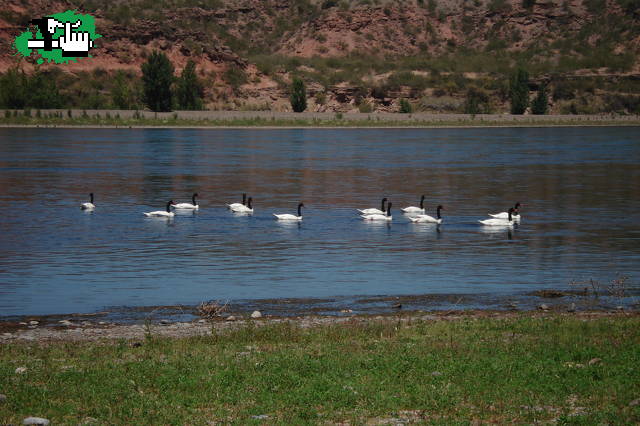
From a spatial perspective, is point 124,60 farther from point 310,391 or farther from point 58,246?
point 310,391

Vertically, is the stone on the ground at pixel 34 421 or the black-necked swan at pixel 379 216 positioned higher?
the stone on the ground at pixel 34 421

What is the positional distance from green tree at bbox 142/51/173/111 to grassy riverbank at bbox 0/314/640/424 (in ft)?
332

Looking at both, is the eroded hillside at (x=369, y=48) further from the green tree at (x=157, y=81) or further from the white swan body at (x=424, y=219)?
the white swan body at (x=424, y=219)

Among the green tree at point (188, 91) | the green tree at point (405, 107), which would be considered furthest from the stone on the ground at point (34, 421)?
the green tree at point (405, 107)

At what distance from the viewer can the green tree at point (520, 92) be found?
127m

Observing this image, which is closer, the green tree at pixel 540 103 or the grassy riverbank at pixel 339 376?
the grassy riverbank at pixel 339 376

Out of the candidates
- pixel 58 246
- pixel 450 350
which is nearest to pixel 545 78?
pixel 58 246

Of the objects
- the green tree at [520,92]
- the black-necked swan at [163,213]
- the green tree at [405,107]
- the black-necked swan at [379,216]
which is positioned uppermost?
the green tree at [520,92]

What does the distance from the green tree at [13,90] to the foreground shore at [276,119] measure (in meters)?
1.86

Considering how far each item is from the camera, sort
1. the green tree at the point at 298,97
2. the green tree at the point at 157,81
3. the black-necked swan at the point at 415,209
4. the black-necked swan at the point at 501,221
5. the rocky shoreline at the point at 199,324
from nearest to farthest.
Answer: the rocky shoreline at the point at 199,324, the black-necked swan at the point at 501,221, the black-necked swan at the point at 415,209, the green tree at the point at 157,81, the green tree at the point at 298,97

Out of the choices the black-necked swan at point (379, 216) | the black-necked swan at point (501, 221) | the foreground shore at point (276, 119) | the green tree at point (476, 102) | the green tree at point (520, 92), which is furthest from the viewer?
the green tree at point (476, 102)

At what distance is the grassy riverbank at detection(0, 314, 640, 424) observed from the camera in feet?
40.5

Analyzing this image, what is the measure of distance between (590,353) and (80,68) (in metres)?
126

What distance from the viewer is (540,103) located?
12950cm
